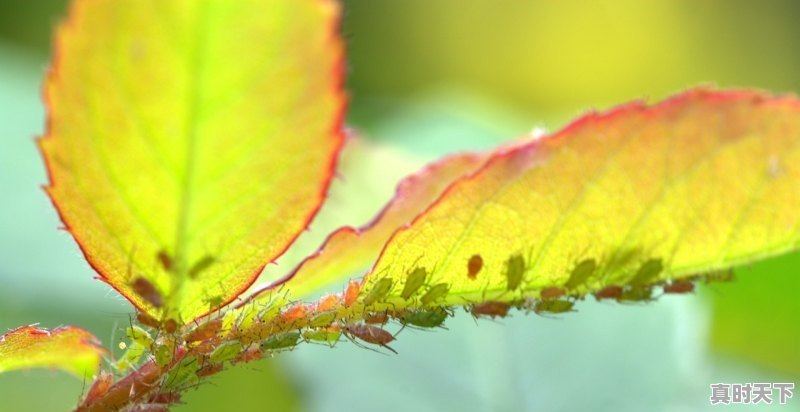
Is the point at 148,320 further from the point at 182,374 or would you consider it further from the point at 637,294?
the point at 637,294

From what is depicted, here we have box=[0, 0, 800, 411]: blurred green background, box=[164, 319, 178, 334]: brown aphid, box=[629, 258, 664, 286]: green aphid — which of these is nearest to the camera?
box=[164, 319, 178, 334]: brown aphid

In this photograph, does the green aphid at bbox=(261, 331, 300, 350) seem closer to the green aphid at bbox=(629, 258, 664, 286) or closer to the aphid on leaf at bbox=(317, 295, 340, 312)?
the aphid on leaf at bbox=(317, 295, 340, 312)

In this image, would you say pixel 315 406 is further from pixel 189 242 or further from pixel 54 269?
pixel 189 242

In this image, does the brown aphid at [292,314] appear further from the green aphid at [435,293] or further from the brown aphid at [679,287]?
the brown aphid at [679,287]

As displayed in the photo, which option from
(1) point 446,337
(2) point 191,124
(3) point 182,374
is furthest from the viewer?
(1) point 446,337

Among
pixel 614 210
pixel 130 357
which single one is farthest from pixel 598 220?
pixel 130 357

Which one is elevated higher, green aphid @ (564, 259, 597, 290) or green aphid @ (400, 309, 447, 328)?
green aphid @ (564, 259, 597, 290)

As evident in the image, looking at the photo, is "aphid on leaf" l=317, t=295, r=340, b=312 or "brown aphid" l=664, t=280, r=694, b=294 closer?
"aphid on leaf" l=317, t=295, r=340, b=312

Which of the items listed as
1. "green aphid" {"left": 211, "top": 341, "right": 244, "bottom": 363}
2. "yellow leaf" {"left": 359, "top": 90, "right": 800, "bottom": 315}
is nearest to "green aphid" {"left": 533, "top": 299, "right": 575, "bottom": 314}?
"yellow leaf" {"left": 359, "top": 90, "right": 800, "bottom": 315}
